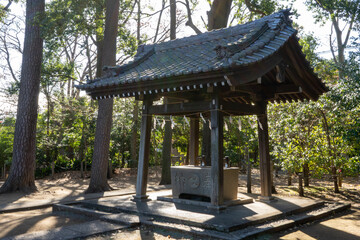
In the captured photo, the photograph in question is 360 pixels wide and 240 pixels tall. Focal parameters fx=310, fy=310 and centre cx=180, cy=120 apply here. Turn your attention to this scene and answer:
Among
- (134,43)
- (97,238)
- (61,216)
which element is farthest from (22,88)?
(97,238)

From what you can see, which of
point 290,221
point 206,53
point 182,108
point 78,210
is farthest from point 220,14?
point 78,210

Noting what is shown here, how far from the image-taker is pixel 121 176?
17188mm

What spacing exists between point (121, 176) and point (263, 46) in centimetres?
1269

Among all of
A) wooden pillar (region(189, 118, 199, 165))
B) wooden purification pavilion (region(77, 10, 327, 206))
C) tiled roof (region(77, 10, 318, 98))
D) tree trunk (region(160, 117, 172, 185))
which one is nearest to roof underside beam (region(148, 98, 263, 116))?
wooden purification pavilion (region(77, 10, 327, 206))

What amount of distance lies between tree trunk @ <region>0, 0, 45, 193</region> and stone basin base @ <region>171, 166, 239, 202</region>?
6157 mm

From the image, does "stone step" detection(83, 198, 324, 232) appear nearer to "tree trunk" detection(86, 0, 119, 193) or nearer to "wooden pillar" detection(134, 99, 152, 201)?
"wooden pillar" detection(134, 99, 152, 201)

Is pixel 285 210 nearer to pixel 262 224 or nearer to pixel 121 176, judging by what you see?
pixel 262 224

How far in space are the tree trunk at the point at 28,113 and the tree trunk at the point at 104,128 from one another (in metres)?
2.27

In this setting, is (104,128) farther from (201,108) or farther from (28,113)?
(201,108)

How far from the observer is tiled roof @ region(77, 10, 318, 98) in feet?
19.9

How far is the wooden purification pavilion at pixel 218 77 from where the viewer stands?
6.07 meters

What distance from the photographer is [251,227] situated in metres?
5.51

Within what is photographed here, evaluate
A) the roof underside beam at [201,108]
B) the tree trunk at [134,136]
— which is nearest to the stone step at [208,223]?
the roof underside beam at [201,108]

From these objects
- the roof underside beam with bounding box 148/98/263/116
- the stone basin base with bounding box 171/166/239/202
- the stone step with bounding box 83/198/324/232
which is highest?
the roof underside beam with bounding box 148/98/263/116
